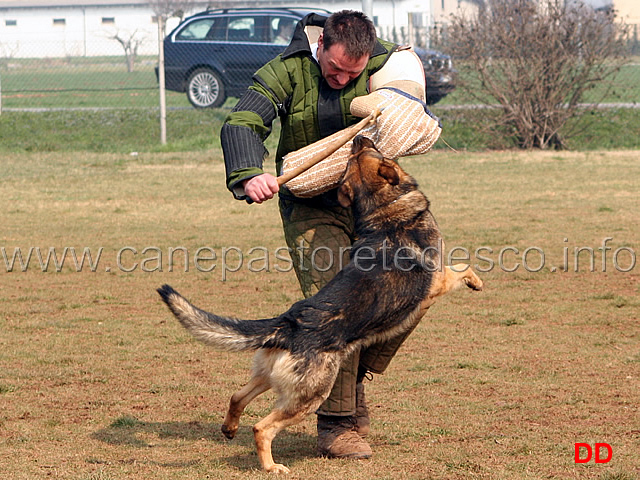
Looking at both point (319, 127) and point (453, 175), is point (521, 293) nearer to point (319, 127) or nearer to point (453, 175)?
point (319, 127)

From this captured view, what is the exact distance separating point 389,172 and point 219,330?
1098 mm

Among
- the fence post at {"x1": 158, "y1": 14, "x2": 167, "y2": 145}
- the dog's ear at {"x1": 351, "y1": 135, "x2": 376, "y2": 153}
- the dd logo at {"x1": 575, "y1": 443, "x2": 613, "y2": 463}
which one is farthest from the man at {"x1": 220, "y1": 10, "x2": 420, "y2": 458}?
the fence post at {"x1": 158, "y1": 14, "x2": 167, "y2": 145}

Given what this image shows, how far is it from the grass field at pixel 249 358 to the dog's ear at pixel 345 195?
1.20 metres

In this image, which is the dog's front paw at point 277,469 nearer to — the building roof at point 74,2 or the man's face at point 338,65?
the man's face at point 338,65

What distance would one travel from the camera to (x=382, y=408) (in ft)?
15.6

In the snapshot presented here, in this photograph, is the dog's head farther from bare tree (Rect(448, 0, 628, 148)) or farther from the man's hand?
bare tree (Rect(448, 0, 628, 148))

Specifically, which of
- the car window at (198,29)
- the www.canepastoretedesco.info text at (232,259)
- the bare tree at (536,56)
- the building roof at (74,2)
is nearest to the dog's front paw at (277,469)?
the www.canepastoretedesco.info text at (232,259)

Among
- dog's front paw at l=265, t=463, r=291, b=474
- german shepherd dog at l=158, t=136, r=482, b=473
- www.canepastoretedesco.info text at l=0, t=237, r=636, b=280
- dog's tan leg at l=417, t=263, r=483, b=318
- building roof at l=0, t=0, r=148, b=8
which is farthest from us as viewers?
building roof at l=0, t=0, r=148, b=8

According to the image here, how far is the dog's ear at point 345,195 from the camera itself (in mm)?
4148

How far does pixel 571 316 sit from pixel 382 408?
236 cm

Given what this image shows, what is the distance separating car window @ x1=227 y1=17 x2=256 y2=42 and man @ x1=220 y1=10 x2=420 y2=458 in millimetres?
14815

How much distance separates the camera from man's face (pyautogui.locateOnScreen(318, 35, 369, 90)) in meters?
4.02

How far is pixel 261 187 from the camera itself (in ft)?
12.4

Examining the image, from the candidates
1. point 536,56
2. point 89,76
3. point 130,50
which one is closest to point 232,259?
point 536,56
